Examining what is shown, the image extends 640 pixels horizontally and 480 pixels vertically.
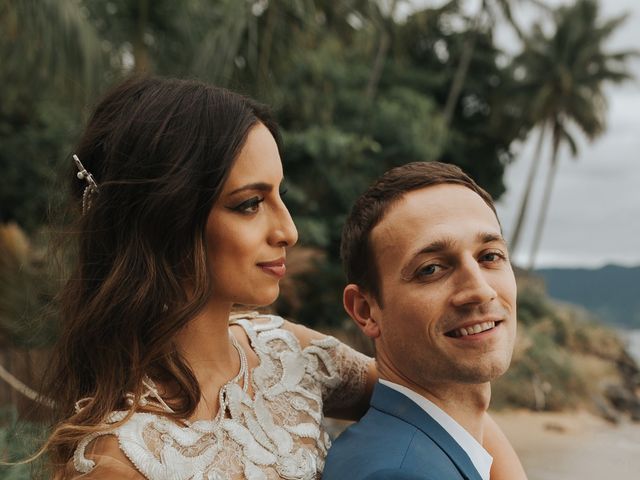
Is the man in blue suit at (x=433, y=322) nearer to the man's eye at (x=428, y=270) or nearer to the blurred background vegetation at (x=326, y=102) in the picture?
the man's eye at (x=428, y=270)

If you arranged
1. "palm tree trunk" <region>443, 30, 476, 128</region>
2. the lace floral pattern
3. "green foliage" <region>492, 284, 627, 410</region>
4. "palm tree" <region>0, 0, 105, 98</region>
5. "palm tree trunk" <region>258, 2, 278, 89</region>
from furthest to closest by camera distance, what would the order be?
"palm tree trunk" <region>443, 30, 476, 128</region>
"green foliage" <region>492, 284, 627, 410</region>
"palm tree trunk" <region>258, 2, 278, 89</region>
"palm tree" <region>0, 0, 105, 98</region>
the lace floral pattern

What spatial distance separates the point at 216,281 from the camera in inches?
76.0

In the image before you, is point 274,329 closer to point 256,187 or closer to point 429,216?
point 256,187

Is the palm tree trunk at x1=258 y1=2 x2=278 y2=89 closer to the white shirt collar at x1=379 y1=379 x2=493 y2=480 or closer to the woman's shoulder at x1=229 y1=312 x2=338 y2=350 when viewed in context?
the woman's shoulder at x1=229 y1=312 x2=338 y2=350

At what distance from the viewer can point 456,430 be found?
1783mm

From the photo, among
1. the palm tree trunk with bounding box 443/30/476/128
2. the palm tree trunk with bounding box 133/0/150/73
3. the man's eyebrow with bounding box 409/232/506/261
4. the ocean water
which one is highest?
the man's eyebrow with bounding box 409/232/506/261

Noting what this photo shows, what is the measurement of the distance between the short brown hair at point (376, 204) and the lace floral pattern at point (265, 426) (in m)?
0.41

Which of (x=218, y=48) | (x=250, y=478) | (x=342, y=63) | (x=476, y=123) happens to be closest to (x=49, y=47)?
(x=218, y=48)

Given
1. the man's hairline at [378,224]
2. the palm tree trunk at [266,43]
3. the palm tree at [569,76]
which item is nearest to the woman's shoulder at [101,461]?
the man's hairline at [378,224]

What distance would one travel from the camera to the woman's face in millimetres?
1877

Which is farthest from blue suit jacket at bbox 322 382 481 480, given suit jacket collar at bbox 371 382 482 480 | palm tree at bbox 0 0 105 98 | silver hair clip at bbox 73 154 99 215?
palm tree at bbox 0 0 105 98

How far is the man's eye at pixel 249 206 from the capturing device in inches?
74.7

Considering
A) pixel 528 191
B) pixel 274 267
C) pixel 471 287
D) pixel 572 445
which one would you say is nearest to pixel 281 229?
pixel 274 267

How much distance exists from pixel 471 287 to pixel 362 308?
0.37 meters
